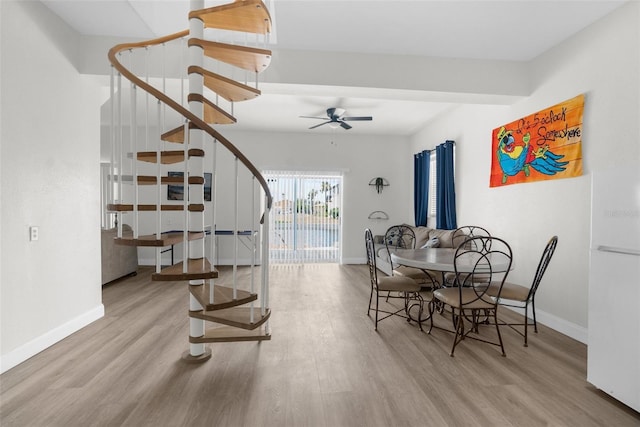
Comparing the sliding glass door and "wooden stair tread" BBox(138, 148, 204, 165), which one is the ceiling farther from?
the sliding glass door

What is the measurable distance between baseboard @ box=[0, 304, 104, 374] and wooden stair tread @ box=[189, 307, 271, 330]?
51.7 inches

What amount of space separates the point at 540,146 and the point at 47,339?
500 cm

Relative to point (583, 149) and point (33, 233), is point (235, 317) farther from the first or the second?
point (583, 149)

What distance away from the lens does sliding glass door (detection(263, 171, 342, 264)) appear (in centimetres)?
689

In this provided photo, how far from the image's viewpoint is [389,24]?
291 cm

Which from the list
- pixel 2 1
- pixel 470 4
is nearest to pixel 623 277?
pixel 470 4

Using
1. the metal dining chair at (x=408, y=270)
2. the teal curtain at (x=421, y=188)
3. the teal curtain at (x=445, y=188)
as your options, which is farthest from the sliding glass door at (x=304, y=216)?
the teal curtain at (x=445, y=188)

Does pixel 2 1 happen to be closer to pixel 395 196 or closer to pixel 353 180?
pixel 353 180

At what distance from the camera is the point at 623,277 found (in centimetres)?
187

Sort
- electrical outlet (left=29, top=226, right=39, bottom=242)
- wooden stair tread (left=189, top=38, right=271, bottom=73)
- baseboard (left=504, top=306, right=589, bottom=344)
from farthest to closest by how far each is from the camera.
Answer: baseboard (left=504, top=306, right=589, bottom=344)
electrical outlet (left=29, top=226, right=39, bottom=242)
wooden stair tread (left=189, top=38, right=271, bottom=73)

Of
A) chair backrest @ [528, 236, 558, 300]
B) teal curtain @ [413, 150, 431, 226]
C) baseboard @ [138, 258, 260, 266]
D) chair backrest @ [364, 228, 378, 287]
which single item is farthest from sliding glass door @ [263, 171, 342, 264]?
chair backrest @ [528, 236, 558, 300]

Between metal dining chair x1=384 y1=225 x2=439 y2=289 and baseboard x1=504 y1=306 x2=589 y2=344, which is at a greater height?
metal dining chair x1=384 y1=225 x2=439 y2=289

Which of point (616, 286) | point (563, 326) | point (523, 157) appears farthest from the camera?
point (523, 157)

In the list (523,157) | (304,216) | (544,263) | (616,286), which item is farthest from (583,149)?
(304,216)
